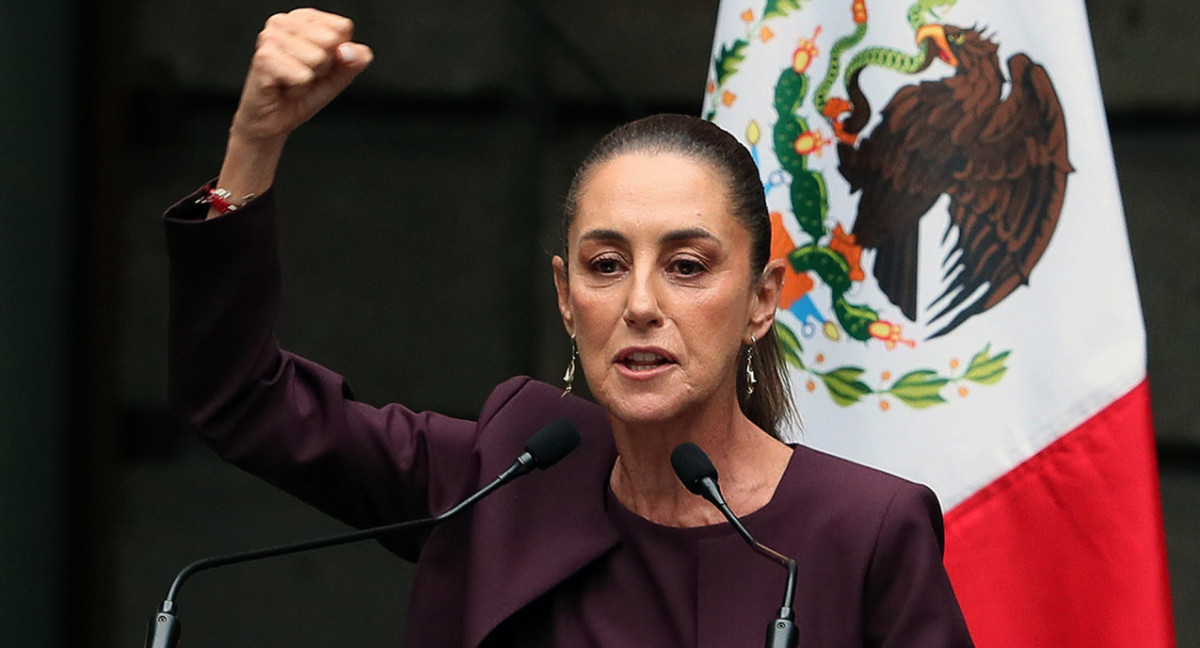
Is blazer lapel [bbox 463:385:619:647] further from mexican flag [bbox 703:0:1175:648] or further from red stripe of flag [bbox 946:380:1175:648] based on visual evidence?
red stripe of flag [bbox 946:380:1175:648]

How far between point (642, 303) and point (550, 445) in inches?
7.4

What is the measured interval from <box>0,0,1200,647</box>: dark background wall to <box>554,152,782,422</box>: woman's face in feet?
5.52

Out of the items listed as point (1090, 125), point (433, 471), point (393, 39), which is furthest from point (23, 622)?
point (1090, 125)

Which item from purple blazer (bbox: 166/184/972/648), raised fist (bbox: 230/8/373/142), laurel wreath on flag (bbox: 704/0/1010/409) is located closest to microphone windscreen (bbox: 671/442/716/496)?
purple blazer (bbox: 166/184/972/648)

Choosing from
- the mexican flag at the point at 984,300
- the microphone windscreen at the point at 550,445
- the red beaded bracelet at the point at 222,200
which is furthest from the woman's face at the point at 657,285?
the mexican flag at the point at 984,300

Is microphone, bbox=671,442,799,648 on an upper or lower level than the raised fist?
lower

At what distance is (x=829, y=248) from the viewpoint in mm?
2553

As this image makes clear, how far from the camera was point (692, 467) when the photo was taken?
1540mm

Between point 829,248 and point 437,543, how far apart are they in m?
0.97

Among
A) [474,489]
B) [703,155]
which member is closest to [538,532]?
[474,489]

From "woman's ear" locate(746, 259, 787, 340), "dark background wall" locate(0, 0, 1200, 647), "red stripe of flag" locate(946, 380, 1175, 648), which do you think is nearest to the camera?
"woman's ear" locate(746, 259, 787, 340)

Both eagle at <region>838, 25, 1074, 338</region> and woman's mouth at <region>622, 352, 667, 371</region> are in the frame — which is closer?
woman's mouth at <region>622, 352, 667, 371</region>

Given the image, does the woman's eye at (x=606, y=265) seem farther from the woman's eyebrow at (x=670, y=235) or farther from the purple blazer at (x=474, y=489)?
the purple blazer at (x=474, y=489)

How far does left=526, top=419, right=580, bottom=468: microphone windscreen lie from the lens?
159cm
